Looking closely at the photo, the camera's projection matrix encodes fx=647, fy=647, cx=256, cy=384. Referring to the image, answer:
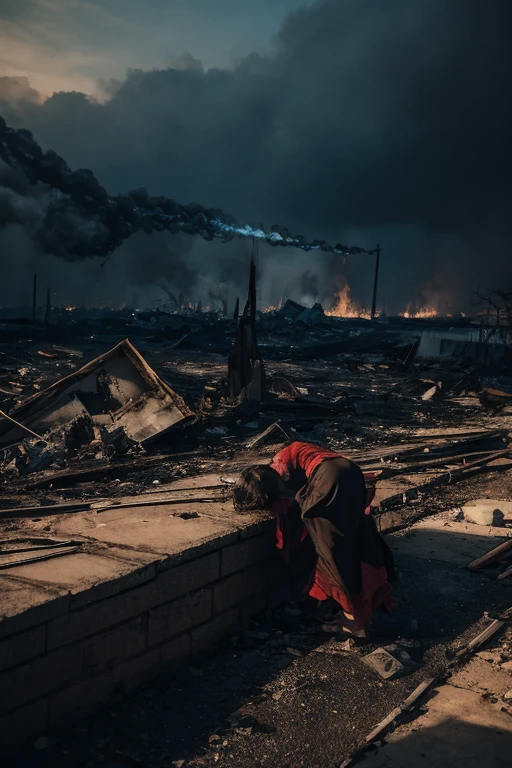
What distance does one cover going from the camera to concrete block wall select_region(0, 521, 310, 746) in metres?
2.91

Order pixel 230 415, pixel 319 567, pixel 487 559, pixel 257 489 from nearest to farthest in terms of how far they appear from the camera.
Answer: pixel 319 567 → pixel 257 489 → pixel 487 559 → pixel 230 415

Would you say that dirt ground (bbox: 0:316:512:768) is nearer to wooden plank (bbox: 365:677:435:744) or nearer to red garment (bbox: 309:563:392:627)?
wooden plank (bbox: 365:677:435:744)

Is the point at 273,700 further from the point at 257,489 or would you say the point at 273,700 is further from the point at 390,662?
the point at 257,489

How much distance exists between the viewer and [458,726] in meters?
3.29

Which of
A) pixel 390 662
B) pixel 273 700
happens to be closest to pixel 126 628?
pixel 273 700

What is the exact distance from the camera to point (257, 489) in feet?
15.3

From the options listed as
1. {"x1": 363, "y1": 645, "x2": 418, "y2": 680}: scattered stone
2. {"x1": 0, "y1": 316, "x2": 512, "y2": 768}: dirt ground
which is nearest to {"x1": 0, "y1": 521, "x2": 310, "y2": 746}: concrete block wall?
{"x1": 0, "y1": 316, "x2": 512, "y2": 768}: dirt ground

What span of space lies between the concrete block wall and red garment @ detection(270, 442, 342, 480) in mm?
452

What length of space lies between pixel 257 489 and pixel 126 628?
1.51 metres

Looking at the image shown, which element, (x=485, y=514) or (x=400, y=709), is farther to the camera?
(x=485, y=514)

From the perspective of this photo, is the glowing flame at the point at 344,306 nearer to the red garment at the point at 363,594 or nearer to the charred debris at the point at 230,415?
the charred debris at the point at 230,415

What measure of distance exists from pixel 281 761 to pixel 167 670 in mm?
959

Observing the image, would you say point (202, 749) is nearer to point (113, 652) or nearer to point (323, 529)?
point (113, 652)

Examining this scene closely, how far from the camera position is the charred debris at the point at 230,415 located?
9109 mm
